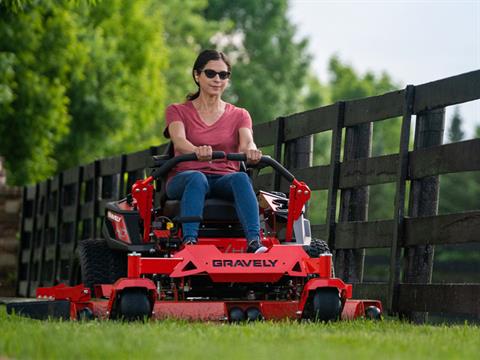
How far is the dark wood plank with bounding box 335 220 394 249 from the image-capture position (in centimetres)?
965

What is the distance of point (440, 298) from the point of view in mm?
8789

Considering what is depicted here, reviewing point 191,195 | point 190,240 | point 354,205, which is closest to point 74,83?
point 354,205

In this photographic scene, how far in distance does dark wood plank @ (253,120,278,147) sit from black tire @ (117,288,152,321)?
4074 mm

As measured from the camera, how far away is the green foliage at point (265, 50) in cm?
5562

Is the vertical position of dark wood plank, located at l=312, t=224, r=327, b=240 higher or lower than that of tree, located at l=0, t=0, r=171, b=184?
lower

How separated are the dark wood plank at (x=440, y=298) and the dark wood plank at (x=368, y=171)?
0.84m

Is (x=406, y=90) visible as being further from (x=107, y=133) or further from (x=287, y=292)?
(x=107, y=133)

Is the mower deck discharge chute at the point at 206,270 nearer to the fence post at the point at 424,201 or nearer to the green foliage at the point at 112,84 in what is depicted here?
the fence post at the point at 424,201

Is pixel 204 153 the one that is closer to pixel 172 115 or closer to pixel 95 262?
pixel 172 115

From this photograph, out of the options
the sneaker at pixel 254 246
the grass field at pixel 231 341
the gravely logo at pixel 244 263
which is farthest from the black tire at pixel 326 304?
the sneaker at pixel 254 246

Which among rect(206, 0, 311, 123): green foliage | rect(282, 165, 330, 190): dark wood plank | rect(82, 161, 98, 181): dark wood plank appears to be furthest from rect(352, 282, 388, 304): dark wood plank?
rect(206, 0, 311, 123): green foliage

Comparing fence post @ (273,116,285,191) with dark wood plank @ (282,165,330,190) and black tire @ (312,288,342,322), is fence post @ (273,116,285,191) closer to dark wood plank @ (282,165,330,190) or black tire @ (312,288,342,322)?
dark wood plank @ (282,165,330,190)

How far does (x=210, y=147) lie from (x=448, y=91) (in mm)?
1583

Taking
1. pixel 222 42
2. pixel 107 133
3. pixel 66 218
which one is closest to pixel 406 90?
pixel 66 218
